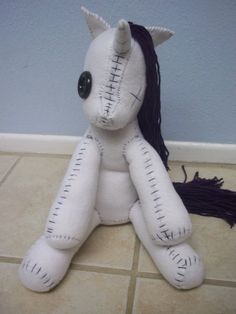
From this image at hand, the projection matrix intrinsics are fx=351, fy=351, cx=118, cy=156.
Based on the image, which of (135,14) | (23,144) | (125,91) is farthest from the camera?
(23,144)

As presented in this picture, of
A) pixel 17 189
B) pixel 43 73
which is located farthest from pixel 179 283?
pixel 43 73

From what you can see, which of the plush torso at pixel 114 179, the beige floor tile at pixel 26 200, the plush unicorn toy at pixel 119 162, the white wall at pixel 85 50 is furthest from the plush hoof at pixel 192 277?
the white wall at pixel 85 50

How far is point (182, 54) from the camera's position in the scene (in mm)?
673

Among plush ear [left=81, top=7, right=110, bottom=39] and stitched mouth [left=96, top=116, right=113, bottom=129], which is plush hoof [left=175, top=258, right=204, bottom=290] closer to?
stitched mouth [left=96, top=116, right=113, bottom=129]

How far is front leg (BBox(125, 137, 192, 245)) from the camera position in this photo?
456mm

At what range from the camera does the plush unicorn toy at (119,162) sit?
46cm

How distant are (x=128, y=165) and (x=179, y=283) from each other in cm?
18

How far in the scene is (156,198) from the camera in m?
0.47

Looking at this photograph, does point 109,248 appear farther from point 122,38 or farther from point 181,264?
point 122,38

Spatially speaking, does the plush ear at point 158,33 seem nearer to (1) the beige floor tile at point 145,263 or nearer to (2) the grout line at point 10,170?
(1) the beige floor tile at point 145,263

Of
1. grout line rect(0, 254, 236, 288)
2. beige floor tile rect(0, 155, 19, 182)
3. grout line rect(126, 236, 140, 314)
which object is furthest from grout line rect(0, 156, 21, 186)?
grout line rect(126, 236, 140, 314)

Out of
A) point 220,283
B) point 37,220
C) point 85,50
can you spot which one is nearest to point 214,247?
point 220,283

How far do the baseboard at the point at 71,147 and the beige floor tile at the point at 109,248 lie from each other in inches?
9.7

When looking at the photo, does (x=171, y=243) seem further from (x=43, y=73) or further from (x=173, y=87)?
(x=43, y=73)
